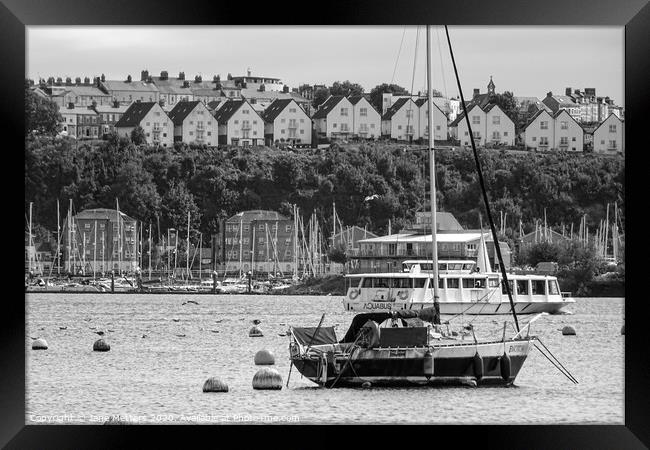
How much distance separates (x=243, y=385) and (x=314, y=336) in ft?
7.63

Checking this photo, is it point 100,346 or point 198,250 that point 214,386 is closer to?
point 100,346

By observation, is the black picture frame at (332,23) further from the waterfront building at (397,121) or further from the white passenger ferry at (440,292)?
the waterfront building at (397,121)

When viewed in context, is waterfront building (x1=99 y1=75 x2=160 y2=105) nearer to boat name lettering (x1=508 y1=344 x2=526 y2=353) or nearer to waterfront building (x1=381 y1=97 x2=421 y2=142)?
waterfront building (x1=381 y1=97 x2=421 y2=142)

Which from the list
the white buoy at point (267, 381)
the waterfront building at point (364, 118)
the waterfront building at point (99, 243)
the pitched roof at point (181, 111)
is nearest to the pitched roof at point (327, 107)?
the waterfront building at point (364, 118)

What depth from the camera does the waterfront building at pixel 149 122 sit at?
103938 millimetres

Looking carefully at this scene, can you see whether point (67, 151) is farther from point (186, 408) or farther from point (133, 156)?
point (186, 408)

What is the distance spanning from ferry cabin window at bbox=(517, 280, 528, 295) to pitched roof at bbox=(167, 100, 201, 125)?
197 ft

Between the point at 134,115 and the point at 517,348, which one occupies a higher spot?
the point at 134,115

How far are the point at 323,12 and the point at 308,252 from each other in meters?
65.8

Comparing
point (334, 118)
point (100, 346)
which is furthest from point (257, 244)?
point (100, 346)

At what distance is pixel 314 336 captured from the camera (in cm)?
1706

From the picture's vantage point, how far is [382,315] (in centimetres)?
1675

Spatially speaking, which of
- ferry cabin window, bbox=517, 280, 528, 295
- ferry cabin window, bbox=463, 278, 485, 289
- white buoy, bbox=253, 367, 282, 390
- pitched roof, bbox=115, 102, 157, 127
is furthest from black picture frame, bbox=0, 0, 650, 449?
pitched roof, bbox=115, 102, 157, 127

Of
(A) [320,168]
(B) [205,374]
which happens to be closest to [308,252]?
(A) [320,168]
